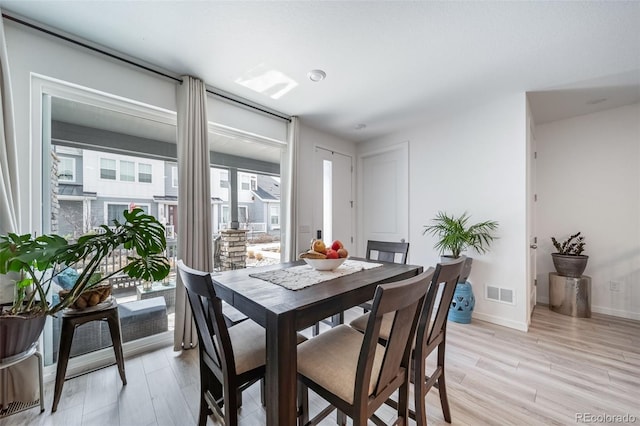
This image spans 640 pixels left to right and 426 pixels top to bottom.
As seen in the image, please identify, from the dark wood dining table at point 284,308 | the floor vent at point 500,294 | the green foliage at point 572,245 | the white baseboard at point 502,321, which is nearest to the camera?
the dark wood dining table at point 284,308

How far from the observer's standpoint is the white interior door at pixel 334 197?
12.2 feet

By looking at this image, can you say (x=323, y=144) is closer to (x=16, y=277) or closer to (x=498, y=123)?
(x=498, y=123)

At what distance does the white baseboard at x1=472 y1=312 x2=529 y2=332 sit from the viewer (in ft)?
8.61

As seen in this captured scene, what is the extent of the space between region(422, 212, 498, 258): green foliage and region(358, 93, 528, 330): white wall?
0.08 m

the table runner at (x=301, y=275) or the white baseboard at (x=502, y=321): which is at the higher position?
the table runner at (x=301, y=275)

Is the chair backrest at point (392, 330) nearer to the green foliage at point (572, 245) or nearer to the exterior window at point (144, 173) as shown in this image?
the exterior window at point (144, 173)

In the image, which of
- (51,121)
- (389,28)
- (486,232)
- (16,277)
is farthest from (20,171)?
(486,232)

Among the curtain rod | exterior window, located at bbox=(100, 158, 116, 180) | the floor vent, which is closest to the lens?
the curtain rod

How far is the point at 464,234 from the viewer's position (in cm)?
281

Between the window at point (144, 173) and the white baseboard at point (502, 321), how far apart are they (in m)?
3.91

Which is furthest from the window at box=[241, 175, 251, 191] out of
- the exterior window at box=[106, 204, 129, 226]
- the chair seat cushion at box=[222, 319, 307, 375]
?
the chair seat cushion at box=[222, 319, 307, 375]

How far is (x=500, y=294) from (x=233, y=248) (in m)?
3.12

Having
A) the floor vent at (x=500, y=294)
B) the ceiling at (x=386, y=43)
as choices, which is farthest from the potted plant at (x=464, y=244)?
the ceiling at (x=386, y=43)

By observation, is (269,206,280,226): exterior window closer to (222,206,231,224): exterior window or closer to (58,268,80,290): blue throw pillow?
(222,206,231,224): exterior window
